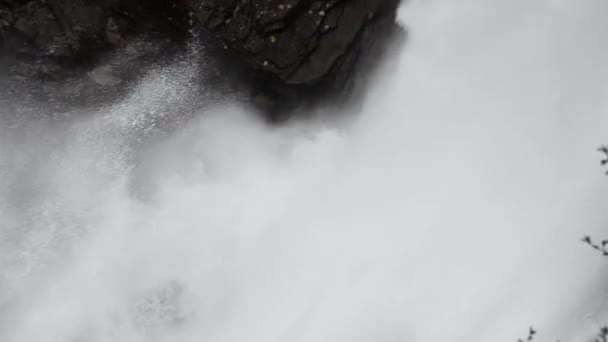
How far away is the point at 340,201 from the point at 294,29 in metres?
5.47

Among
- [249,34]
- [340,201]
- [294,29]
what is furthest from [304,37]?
[340,201]

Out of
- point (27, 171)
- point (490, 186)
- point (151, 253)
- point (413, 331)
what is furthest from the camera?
point (27, 171)

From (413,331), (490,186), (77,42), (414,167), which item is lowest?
(413,331)

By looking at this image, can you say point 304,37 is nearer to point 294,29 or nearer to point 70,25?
point 294,29


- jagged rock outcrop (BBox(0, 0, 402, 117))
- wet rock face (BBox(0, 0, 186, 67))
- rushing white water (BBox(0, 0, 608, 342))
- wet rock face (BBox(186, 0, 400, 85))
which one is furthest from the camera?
wet rock face (BBox(0, 0, 186, 67))

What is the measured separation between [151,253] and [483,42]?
12107 mm

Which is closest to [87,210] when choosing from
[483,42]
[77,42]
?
[77,42]

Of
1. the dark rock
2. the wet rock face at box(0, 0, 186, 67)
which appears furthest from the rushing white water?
the wet rock face at box(0, 0, 186, 67)

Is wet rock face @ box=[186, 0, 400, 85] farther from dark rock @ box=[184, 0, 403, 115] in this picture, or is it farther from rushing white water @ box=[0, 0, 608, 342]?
rushing white water @ box=[0, 0, 608, 342]

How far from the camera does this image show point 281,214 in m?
17.0

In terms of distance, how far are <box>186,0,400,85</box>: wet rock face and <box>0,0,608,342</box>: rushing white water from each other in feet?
5.88

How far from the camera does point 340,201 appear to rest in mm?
16781

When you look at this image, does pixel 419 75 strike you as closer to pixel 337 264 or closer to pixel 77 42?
pixel 337 264

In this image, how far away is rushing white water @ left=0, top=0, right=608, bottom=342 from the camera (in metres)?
14.3
